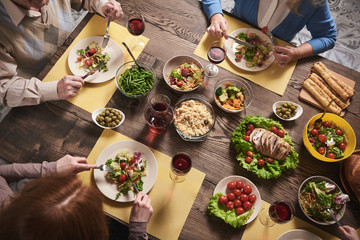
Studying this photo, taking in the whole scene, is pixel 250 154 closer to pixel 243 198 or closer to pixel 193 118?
pixel 243 198

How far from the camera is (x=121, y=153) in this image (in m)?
1.90

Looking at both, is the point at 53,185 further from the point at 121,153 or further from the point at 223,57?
the point at 223,57

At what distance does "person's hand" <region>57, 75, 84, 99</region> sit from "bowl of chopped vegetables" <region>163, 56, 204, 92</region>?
71cm

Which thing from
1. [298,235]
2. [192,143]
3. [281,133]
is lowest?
[298,235]

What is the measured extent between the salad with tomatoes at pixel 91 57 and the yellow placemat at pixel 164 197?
60 centimetres

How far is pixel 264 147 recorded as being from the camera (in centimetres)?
191

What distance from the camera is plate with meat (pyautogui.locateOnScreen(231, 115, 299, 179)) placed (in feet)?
6.20

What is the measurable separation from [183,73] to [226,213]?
1.16 metres

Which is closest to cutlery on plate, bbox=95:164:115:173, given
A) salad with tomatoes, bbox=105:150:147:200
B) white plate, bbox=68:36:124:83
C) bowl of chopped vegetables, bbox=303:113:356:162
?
salad with tomatoes, bbox=105:150:147:200

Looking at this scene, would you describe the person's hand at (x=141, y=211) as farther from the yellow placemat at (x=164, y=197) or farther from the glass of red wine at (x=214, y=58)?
the glass of red wine at (x=214, y=58)

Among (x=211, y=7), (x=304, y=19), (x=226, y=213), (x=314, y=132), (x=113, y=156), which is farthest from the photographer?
(x=304, y=19)

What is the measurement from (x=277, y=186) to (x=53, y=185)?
156cm

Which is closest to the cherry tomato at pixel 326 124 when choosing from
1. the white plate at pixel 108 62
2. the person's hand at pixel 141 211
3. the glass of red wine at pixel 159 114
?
the glass of red wine at pixel 159 114

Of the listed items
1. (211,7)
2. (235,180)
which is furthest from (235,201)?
(211,7)
